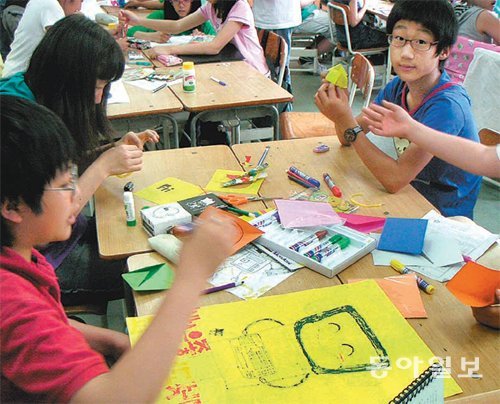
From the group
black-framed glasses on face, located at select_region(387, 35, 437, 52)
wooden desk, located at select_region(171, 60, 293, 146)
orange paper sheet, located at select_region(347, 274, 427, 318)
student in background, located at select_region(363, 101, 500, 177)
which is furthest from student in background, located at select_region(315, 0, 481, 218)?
wooden desk, located at select_region(171, 60, 293, 146)

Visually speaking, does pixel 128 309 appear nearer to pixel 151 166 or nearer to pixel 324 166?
pixel 151 166

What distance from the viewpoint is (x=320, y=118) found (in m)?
3.27

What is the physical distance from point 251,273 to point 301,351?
0.31 m

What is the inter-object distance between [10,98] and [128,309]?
2.47 ft

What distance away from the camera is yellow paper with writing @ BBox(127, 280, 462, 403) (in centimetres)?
103

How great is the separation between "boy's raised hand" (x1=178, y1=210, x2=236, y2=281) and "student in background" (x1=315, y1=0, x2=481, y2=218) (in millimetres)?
970

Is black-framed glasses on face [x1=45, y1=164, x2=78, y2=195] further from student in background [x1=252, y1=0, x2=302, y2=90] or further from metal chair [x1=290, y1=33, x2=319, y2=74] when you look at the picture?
metal chair [x1=290, y1=33, x2=319, y2=74]

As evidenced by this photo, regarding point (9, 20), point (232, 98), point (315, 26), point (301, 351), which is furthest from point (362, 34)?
point (301, 351)

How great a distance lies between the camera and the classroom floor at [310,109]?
2250 mm

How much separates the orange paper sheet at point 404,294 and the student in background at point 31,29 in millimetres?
2306

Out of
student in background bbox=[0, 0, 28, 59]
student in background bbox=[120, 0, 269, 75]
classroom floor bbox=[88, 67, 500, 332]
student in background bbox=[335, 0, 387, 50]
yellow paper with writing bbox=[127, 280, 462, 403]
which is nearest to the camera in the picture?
yellow paper with writing bbox=[127, 280, 462, 403]

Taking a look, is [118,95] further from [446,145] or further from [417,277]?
[417,277]

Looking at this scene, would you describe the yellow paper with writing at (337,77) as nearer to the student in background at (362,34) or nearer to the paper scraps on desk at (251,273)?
the paper scraps on desk at (251,273)

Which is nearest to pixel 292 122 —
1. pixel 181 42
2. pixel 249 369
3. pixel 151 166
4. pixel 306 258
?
pixel 181 42
